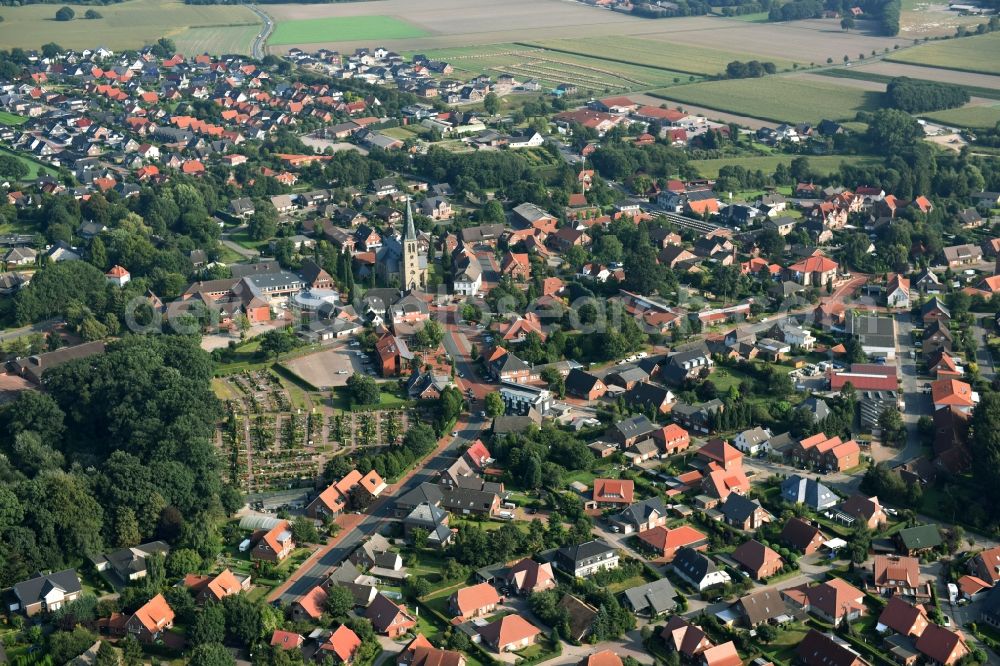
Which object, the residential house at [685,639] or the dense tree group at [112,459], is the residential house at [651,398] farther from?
the dense tree group at [112,459]

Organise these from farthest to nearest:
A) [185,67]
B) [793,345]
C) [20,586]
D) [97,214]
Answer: [185,67], [97,214], [793,345], [20,586]

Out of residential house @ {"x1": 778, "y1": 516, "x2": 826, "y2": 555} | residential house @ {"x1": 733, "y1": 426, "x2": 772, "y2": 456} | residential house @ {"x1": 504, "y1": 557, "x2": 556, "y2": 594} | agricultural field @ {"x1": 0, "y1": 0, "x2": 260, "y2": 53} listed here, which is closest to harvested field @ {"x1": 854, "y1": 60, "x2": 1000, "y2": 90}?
agricultural field @ {"x1": 0, "y1": 0, "x2": 260, "y2": 53}

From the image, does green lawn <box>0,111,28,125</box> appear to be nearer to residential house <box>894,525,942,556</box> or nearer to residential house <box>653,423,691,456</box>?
residential house <box>653,423,691,456</box>

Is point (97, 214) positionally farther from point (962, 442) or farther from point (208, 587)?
point (962, 442)

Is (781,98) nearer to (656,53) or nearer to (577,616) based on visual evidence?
(656,53)

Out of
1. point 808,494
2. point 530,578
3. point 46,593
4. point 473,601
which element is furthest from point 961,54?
point 46,593

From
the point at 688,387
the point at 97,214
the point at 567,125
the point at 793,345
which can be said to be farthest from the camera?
the point at 567,125

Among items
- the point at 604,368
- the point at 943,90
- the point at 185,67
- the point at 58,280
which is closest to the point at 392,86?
the point at 185,67

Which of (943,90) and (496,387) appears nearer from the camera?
(496,387)
